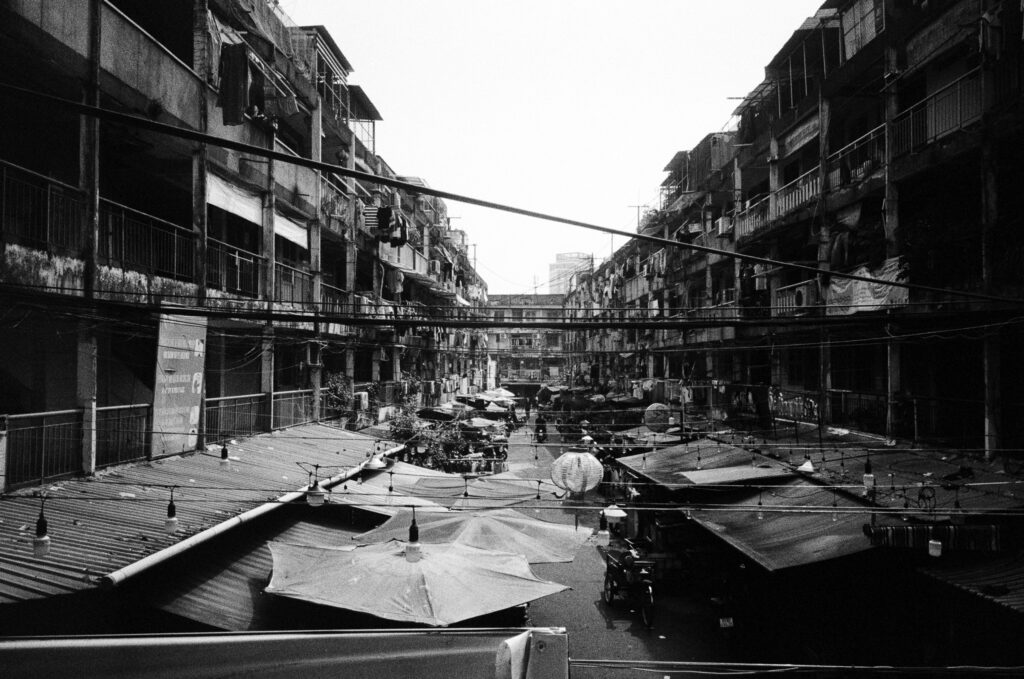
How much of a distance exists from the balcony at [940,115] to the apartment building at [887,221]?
5cm

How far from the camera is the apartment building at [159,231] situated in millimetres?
9930

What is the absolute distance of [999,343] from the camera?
42.6ft

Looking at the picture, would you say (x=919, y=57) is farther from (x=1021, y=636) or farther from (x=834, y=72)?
(x=1021, y=636)

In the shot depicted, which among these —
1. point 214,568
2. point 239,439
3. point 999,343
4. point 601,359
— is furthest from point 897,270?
point 601,359

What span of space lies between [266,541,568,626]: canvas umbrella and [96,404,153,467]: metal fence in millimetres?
3776

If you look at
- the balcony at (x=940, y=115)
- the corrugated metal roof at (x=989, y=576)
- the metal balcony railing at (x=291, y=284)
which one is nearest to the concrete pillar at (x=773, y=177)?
the balcony at (x=940, y=115)

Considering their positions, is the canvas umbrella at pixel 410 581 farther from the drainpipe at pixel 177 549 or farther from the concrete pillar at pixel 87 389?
the concrete pillar at pixel 87 389

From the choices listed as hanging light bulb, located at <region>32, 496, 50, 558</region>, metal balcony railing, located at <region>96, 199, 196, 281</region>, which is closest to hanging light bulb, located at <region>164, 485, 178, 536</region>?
hanging light bulb, located at <region>32, 496, 50, 558</region>

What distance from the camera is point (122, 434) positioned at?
11.8 m

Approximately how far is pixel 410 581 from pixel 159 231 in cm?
1036

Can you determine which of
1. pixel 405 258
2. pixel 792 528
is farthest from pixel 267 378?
pixel 405 258

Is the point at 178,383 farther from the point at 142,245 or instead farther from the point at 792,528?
the point at 792,528

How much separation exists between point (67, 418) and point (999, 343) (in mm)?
18385

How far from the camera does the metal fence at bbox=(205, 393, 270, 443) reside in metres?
15.4
